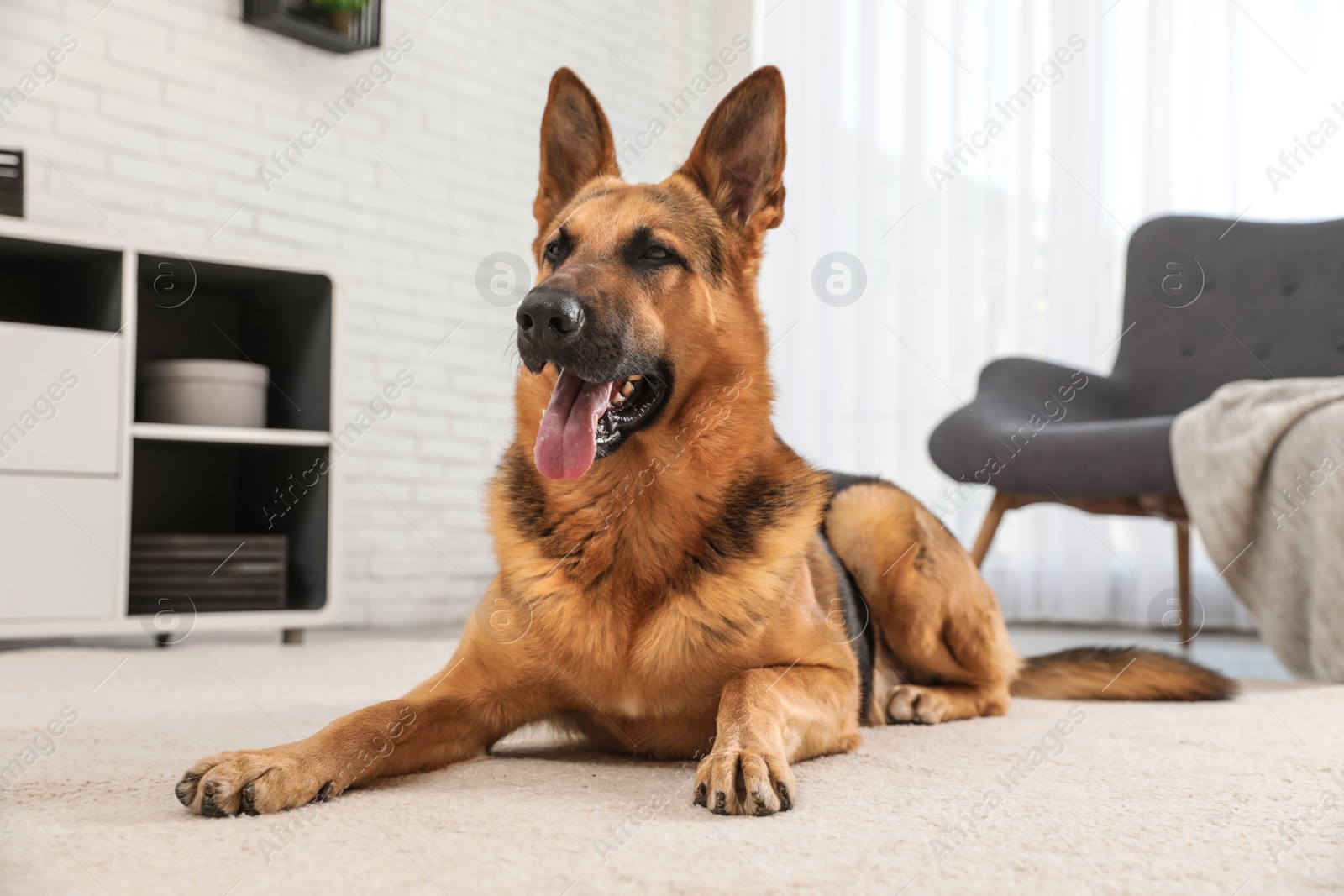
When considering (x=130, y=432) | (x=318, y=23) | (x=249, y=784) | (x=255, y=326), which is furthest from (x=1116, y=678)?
(x=318, y=23)

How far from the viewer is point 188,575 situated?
10.9ft

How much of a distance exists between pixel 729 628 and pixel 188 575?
8.00 ft

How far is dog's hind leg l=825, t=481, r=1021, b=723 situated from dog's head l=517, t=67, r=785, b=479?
61 centimetres

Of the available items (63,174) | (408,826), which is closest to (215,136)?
(63,174)

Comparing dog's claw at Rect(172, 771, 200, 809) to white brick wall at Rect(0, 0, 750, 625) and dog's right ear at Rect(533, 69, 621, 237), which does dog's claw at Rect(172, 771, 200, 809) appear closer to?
dog's right ear at Rect(533, 69, 621, 237)

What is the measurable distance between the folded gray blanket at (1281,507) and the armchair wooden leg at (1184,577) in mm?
733

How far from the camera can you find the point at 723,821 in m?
1.20

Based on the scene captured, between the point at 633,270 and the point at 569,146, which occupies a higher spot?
the point at 569,146

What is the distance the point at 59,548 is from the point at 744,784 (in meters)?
2.57

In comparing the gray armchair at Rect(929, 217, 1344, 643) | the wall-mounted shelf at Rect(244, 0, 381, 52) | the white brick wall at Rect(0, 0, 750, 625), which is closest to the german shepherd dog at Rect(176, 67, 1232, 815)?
the gray armchair at Rect(929, 217, 1344, 643)

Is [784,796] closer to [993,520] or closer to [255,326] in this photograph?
[993,520]

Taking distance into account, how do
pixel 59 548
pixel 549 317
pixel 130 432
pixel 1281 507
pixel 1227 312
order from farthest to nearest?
1. pixel 1227 312
2. pixel 130 432
3. pixel 59 548
4. pixel 1281 507
5. pixel 549 317

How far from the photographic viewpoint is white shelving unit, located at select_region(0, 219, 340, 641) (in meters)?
3.00

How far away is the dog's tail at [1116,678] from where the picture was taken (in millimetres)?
2350
